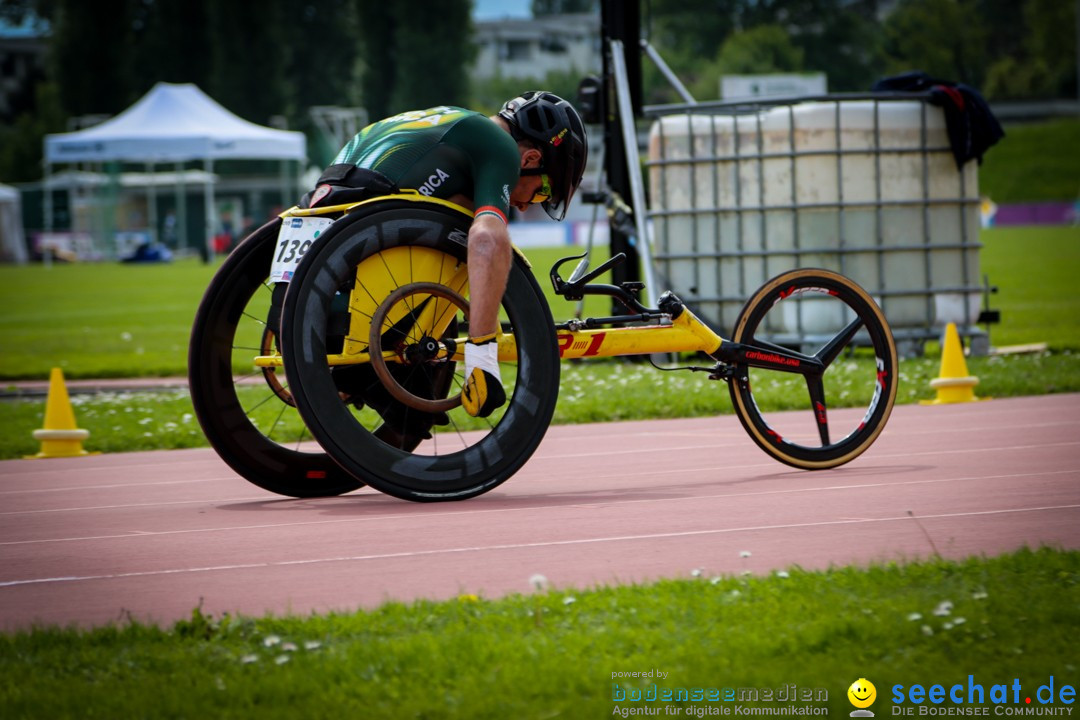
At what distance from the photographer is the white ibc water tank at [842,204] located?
14336mm

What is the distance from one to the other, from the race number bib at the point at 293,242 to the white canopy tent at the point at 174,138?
1604 inches

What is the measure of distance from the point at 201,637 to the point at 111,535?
2.04 m

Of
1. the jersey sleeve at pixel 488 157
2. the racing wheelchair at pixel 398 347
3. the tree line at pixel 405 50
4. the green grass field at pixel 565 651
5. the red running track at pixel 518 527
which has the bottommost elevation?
the red running track at pixel 518 527

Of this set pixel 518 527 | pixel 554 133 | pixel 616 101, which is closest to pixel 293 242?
pixel 554 133

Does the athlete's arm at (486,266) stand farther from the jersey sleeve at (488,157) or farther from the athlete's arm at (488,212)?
the jersey sleeve at (488,157)

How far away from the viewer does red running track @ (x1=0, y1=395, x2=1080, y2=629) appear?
4895mm

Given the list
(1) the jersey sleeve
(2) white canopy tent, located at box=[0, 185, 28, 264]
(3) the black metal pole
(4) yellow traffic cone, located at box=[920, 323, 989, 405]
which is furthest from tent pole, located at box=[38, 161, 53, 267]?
(1) the jersey sleeve

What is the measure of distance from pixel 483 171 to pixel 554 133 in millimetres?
505

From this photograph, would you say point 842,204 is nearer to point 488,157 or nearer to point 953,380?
point 953,380

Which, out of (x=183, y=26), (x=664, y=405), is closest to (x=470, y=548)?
(x=664, y=405)

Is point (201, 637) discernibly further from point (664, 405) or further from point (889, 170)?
point (889, 170)

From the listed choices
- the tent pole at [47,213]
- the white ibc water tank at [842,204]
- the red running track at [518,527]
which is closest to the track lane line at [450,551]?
the red running track at [518,527]

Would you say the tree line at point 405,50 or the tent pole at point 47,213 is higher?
the tree line at point 405,50

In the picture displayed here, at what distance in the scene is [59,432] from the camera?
9.58m
